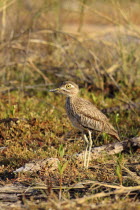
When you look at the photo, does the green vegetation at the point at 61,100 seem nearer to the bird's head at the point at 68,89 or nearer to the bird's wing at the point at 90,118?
the bird's wing at the point at 90,118

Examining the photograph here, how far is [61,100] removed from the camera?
23.4 feet

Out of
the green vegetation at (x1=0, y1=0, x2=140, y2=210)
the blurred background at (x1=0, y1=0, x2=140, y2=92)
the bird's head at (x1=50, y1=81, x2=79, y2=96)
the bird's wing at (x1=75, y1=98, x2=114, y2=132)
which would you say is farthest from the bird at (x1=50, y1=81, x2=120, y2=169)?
the blurred background at (x1=0, y1=0, x2=140, y2=92)

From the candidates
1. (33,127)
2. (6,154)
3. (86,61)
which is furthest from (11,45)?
(6,154)

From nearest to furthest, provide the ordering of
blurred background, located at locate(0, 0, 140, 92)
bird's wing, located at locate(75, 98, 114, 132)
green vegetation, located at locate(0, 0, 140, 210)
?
green vegetation, located at locate(0, 0, 140, 210)
bird's wing, located at locate(75, 98, 114, 132)
blurred background, located at locate(0, 0, 140, 92)

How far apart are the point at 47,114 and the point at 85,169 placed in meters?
1.89

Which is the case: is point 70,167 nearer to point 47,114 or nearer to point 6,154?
point 6,154

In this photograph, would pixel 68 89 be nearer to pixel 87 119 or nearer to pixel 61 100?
pixel 87 119

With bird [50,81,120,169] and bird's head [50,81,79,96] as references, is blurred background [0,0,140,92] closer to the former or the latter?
bird's head [50,81,79,96]

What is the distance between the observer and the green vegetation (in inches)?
154

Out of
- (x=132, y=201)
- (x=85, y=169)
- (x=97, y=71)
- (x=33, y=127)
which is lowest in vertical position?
(x=132, y=201)

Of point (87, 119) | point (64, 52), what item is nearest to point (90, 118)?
point (87, 119)

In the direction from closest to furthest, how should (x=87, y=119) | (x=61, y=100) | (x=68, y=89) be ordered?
(x=87, y=119)
(x=68, y=89)
(x=61, y=100)

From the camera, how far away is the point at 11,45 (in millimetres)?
7082

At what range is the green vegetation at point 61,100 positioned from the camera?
12.9 feet
